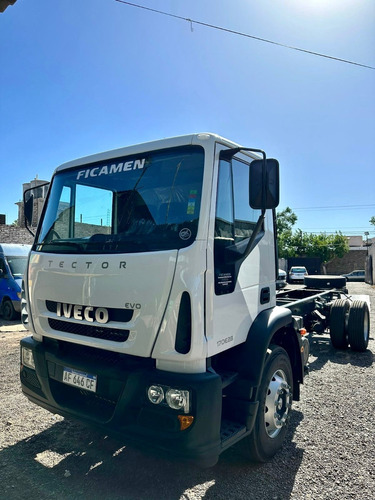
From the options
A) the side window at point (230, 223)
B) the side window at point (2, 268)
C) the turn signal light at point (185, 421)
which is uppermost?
the side window at point (230, 223)

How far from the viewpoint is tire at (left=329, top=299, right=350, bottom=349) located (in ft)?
23.5

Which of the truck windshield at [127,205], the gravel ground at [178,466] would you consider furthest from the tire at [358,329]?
the truck windshield at [127,205]

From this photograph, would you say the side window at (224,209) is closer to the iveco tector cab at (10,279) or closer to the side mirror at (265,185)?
the side mirror at (265,185)

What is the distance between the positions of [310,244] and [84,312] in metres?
54.9

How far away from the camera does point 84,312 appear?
2.91 meters

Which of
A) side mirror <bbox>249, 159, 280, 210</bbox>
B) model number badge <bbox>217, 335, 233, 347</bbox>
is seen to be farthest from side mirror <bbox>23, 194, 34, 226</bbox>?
model number badge <bbox>217, 335, 233, 347</bbox>

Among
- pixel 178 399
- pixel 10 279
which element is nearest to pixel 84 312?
pixel 178 399

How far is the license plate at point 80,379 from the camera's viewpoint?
2.80m

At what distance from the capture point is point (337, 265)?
57.4m

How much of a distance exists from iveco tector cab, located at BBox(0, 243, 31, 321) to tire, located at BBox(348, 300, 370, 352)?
29.9ft

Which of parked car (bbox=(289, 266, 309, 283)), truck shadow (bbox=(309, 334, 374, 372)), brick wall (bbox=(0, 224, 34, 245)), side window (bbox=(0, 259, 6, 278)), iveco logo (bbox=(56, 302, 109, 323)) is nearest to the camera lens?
iveco logo (bbox=(56, 302, 109, 323))

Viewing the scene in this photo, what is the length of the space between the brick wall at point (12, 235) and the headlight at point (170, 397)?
60.4 ft

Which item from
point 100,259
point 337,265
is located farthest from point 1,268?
point 337,265

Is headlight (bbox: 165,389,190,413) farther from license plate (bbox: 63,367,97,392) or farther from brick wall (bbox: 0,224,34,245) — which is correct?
brick wall (bbox: 0,224,34,245)
